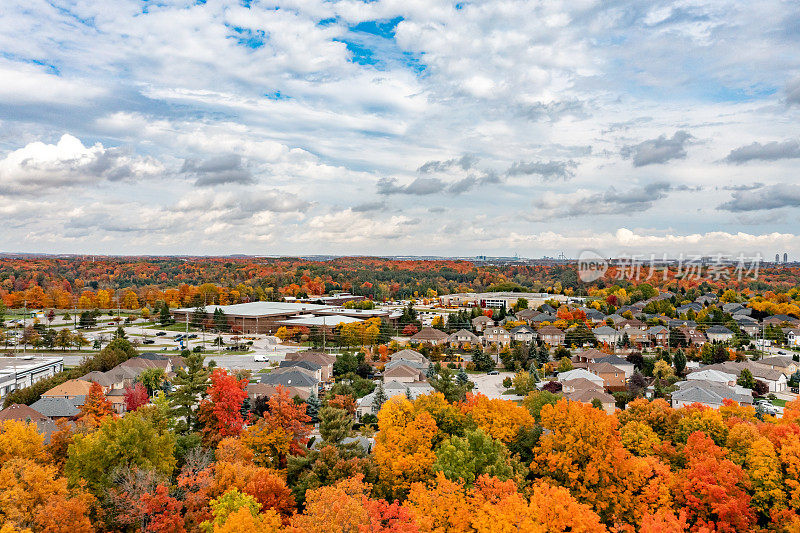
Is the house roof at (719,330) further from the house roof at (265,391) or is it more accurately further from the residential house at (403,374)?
the house roof at (265,391)

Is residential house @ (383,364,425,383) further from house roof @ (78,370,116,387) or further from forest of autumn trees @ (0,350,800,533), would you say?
house roof @ (78,370,116,387)

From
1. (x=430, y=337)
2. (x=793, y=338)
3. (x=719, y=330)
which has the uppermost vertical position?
(x=719, y=330)

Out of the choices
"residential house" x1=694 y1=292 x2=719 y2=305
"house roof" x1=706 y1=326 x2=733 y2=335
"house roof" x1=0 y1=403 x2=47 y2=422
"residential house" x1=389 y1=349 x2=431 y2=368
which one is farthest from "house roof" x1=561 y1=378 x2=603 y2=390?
"residential house" x1=694 y1=292 x2=719 y2=305

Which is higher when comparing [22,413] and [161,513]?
Answer: [161,513]

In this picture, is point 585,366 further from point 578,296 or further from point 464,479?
point 578,296

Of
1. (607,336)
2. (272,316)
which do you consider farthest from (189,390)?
(272,316)

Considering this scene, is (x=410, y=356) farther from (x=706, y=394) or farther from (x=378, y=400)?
(x=706, y=394)

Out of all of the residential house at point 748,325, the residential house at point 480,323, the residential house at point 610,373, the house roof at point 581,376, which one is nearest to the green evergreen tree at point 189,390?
the house roof at point 581,376

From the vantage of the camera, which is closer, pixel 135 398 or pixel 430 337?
pixel 135 398
